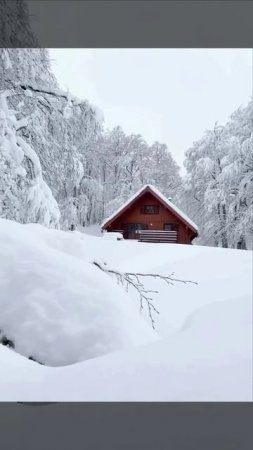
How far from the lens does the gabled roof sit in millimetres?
11039

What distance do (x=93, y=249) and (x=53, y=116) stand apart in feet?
6.89

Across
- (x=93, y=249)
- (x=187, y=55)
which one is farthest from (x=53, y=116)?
(x=187, y=55)

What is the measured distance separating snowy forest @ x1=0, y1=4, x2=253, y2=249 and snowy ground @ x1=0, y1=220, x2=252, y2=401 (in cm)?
226

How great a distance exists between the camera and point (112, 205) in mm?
12016

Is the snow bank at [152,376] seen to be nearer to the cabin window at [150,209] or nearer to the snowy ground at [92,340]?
the snowy ground at [92,340]

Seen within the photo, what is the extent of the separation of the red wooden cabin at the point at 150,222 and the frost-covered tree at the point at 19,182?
21.1ft

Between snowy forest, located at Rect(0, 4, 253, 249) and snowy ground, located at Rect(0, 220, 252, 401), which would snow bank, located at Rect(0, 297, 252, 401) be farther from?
snowy forest, located at Rect(0, 4, 253, 249)

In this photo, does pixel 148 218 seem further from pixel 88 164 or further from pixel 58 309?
pixel 58 309

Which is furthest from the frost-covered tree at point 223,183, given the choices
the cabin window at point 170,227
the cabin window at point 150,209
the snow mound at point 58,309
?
the snow mound at point 58,309

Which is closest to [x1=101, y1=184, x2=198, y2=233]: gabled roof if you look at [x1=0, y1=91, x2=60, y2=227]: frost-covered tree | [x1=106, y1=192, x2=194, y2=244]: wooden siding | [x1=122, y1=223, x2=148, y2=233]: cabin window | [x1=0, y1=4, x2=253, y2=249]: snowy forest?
[x1=106, y1=192, x2=194, y2=244]: wooden siding

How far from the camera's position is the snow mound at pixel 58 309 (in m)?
1.57
